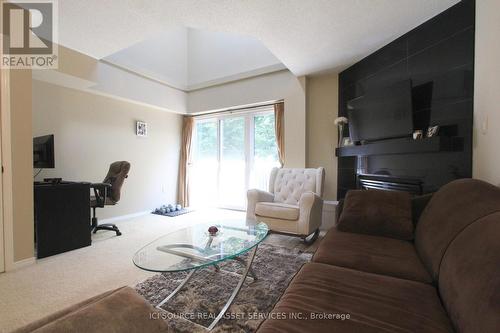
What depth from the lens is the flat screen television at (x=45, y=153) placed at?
2.63 meters

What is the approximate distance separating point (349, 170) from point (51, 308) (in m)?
3.53

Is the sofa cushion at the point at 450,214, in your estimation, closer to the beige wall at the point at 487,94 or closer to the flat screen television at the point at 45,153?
the beige wall at the point at 487,94

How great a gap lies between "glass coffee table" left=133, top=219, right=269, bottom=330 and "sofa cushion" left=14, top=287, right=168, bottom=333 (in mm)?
512

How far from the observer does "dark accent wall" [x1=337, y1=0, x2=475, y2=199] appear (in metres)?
1.89

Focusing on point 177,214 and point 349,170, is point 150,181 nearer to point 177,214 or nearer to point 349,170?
point 177,214

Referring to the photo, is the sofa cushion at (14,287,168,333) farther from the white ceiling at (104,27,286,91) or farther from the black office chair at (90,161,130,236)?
the white ceiling at (104,27,286,91)

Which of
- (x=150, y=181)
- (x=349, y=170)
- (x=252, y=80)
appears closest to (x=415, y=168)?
(x=349, y=170)

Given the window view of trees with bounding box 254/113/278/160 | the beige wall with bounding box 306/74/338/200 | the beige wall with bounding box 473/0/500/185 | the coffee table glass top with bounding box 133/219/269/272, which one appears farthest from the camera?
the window view of trees with bounding box 254/113/278/160

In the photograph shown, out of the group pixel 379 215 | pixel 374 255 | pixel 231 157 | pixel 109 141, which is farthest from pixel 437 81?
pixel 109 141

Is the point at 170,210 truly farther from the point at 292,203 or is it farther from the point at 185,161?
the point at 292,203

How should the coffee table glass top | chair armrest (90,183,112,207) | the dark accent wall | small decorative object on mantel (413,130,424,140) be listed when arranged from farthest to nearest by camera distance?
chair armrest (90,183,112,207) → small decorative object on mantel (413,130,424,140) → the dark accent wall → the coffee table glass top

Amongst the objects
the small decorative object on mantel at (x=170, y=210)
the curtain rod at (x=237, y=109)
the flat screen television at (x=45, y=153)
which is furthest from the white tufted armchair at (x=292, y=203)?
the flat screen television at (x=45, y=153)

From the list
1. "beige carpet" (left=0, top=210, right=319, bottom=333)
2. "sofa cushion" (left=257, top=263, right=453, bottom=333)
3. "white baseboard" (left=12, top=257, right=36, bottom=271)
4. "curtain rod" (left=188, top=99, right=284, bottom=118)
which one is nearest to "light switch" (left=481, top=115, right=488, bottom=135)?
"sofa cushion" (left=257, top=263, right=453, bottom=333)

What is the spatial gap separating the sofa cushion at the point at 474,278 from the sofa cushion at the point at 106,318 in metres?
0.95
